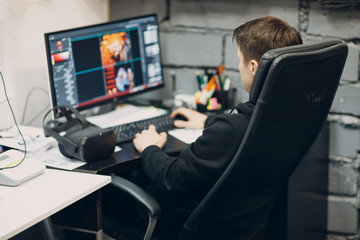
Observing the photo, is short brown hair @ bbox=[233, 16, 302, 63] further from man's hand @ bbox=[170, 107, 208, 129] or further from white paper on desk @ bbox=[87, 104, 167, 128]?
white paper on desk @ bbox=[87, 104, 167, 128]

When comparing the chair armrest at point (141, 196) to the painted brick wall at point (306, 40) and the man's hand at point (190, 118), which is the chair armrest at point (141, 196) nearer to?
the man's hand at point (190, 118)

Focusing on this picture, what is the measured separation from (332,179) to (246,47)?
1.04 m

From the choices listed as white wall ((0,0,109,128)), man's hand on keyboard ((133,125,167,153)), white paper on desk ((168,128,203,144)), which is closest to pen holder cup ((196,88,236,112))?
white paper on desk ((168,128,203,144))

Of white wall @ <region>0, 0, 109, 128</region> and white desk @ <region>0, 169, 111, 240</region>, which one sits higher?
white wall @ <region>0, 0, 109, 128</region>

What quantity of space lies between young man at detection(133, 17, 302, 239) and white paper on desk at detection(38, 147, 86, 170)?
24 cm

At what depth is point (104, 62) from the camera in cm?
200

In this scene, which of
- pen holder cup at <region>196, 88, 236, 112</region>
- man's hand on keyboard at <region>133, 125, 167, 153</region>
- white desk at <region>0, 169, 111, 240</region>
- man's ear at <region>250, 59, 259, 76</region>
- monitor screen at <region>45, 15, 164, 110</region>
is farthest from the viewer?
pen holder cup at <region>196, 88, 236, 112</region>

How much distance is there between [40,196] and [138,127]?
2.00ft

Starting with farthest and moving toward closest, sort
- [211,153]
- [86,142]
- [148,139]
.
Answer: [148,139]
[86,142]
[211,153]

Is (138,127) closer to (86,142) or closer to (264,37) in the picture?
(86,142)

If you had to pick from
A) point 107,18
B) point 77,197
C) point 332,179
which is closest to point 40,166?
point 77,197

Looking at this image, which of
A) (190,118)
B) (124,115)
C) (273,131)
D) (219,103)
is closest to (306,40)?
(219,103)

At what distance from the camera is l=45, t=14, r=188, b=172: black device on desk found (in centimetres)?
183

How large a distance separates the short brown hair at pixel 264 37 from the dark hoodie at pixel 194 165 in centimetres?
18
